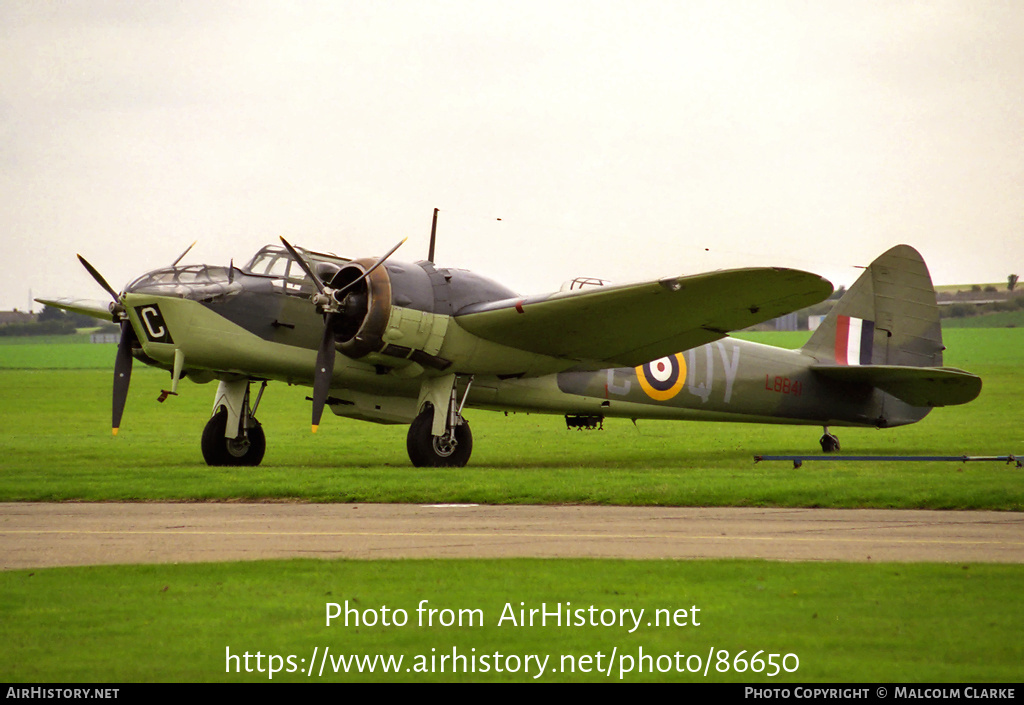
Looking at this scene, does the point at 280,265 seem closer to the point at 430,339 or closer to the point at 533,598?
the point at 430,339

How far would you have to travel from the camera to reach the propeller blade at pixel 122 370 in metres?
19.0

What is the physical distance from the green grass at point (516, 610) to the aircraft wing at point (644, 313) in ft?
26.1

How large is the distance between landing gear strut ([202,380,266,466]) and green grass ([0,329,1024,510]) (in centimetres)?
41

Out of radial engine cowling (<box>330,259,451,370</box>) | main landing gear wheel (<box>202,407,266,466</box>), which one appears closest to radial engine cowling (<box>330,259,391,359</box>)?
radial engine cowling (<box>330,259,451,370</box>)

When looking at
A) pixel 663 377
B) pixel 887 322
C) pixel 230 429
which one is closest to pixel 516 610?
pixel 230 429

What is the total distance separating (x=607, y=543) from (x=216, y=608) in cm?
423

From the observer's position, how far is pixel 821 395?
23.8 m

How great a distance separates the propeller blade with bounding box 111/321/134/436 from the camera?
19.0m

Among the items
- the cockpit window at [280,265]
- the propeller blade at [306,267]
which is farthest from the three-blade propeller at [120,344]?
the propeller blade at [306,267]

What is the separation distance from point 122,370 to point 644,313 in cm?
900

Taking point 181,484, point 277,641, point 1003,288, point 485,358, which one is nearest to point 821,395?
point 485,358

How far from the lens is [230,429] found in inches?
795

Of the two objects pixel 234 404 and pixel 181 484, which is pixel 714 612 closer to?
pixel 181 484

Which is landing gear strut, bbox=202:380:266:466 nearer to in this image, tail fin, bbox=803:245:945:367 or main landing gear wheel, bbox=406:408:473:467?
main landing gear wheel, bbox=406:408:473:467
